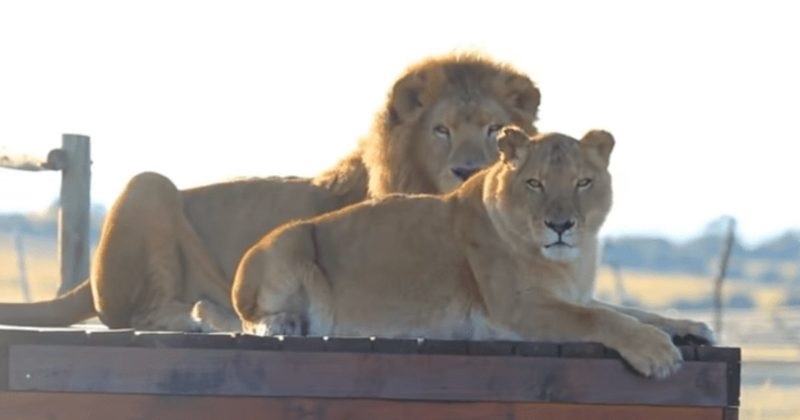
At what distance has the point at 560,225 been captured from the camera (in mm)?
6793

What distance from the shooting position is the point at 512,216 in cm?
694

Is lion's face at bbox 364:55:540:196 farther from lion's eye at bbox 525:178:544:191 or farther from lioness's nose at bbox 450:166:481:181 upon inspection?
lion's eye at bbox 525:178:544:191

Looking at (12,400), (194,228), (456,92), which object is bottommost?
(12,400)

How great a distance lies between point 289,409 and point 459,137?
8.01 feet

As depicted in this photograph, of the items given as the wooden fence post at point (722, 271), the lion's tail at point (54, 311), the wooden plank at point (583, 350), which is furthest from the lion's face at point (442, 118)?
the wooden fence post at point (722, 271)

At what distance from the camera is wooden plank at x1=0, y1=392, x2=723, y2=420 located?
6.40 m

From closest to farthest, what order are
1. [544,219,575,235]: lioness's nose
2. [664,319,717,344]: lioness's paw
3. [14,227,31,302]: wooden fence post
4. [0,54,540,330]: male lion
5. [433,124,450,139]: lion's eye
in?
1. [544,219,575,235]: lioness's nose
2. [664,319,717,344]: lioness's paw
3. [0,54,540,330]: male lion
4. [433,124,450,139]: lion's eye
5. [14,227,31,302]: wooden fence post

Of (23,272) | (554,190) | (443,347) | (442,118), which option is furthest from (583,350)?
(23,272)

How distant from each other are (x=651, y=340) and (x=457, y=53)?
2.75 meters

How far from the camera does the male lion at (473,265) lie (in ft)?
22.4

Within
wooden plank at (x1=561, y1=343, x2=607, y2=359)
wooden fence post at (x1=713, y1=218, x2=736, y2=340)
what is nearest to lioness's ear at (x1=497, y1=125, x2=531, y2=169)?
wooden plank at (x1=561, y1=343, x2=607, y2=359)

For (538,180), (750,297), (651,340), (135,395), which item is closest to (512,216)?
(538,180)

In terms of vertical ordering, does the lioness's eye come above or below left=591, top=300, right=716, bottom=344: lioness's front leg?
above

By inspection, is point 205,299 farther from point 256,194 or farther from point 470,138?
point 470,138
